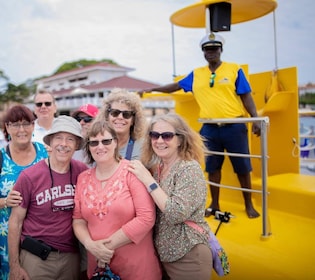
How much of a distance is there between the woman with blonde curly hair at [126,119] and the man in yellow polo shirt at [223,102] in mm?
952

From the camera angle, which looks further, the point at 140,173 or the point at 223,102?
the point at 223,102

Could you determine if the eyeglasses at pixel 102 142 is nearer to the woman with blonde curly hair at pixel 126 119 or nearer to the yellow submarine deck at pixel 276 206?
the woman with blonde curly hair at pixel 126 119

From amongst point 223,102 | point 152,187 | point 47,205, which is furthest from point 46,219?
point 223,102

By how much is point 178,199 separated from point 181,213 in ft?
0.30

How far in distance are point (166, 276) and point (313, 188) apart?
205 centimetres

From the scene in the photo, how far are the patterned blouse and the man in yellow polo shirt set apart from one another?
4.58ft

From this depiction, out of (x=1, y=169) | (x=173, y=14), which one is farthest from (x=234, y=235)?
(x=173, y=14)

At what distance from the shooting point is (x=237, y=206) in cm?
400

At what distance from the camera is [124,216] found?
2096 mm

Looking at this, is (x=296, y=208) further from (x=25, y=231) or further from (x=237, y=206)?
(x=25, y=231)

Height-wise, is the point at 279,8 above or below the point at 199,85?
above

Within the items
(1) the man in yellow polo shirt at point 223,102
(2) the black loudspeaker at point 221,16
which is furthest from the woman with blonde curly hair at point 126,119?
(2) the black loudspeaker at point 221,16

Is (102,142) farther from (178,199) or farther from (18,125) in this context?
(18,125)

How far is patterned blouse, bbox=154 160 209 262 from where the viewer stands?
6.82 feet
